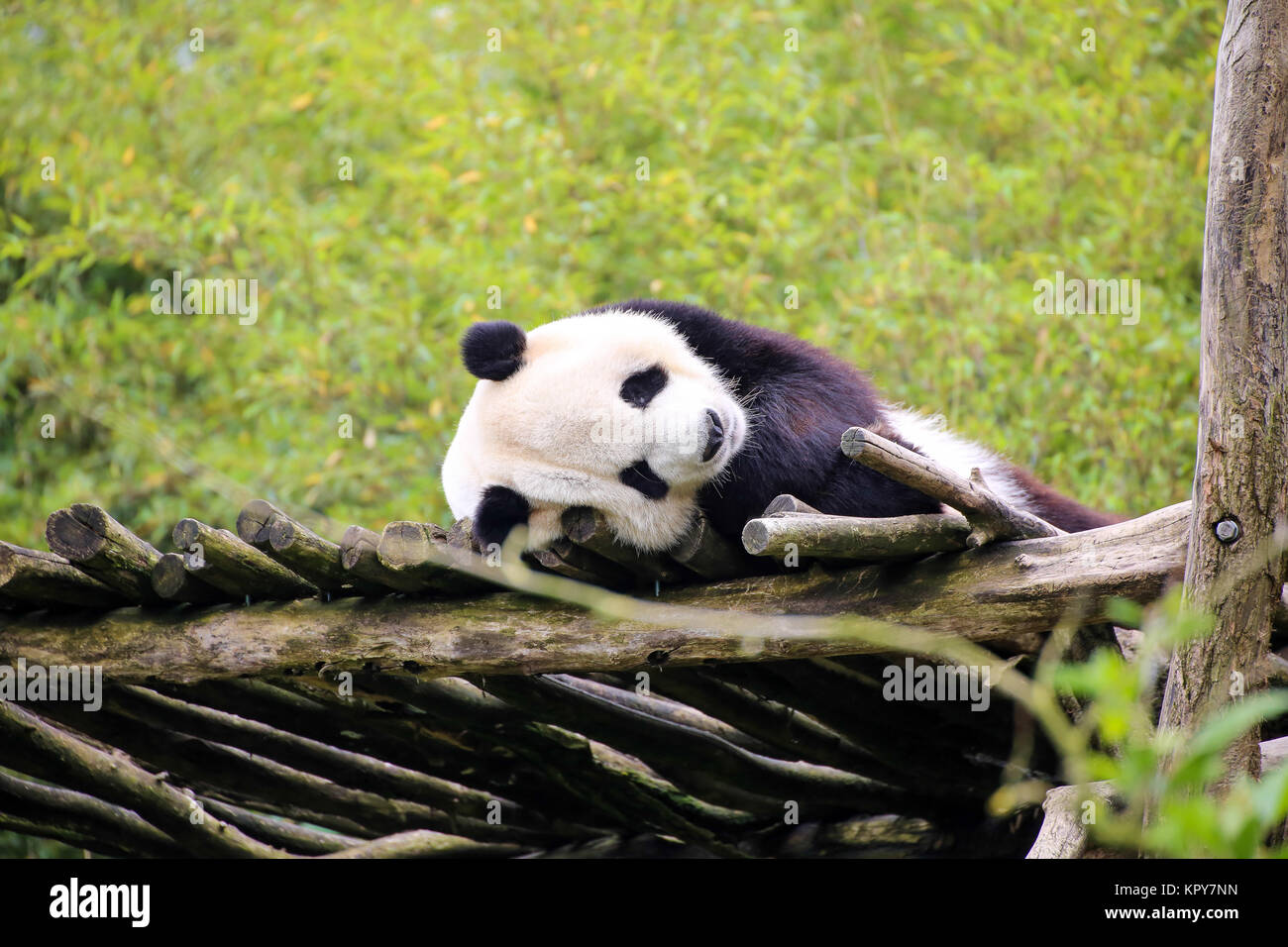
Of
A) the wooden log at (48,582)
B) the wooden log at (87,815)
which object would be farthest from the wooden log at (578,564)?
the wooden log at (87,815)

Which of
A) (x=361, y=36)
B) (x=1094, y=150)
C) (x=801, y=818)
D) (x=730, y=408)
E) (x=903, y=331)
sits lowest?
(x=801, y=818)

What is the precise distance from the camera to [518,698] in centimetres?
322

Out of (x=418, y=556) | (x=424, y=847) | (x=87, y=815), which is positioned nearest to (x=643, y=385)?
(x=418, y=556)

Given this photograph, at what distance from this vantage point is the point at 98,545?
2.78 meters

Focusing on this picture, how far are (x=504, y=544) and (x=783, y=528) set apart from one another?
2.41 feet

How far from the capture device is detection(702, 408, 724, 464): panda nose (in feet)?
9.49

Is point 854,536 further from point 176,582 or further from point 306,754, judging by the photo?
point 306,754

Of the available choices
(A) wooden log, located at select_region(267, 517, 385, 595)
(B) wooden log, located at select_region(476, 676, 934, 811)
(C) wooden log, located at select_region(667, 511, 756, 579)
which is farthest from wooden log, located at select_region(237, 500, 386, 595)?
(C) wooden log, located at select_region(667, 511, 756, 579)

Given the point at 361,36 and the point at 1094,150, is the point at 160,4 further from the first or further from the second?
the point at 1094,150

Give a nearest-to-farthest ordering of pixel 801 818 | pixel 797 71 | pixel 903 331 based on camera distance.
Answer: pixel 801 818 < pixel 903 331 < pixel 797 71

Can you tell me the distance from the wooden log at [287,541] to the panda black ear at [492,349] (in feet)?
2.06

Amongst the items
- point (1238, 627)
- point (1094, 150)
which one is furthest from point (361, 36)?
point (1238, 627)

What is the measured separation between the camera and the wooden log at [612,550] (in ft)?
8.83

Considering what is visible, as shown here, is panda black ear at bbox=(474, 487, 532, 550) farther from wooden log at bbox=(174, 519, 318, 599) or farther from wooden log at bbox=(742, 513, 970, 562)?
wooden log at bbox=(742, 513, 970, 562)
